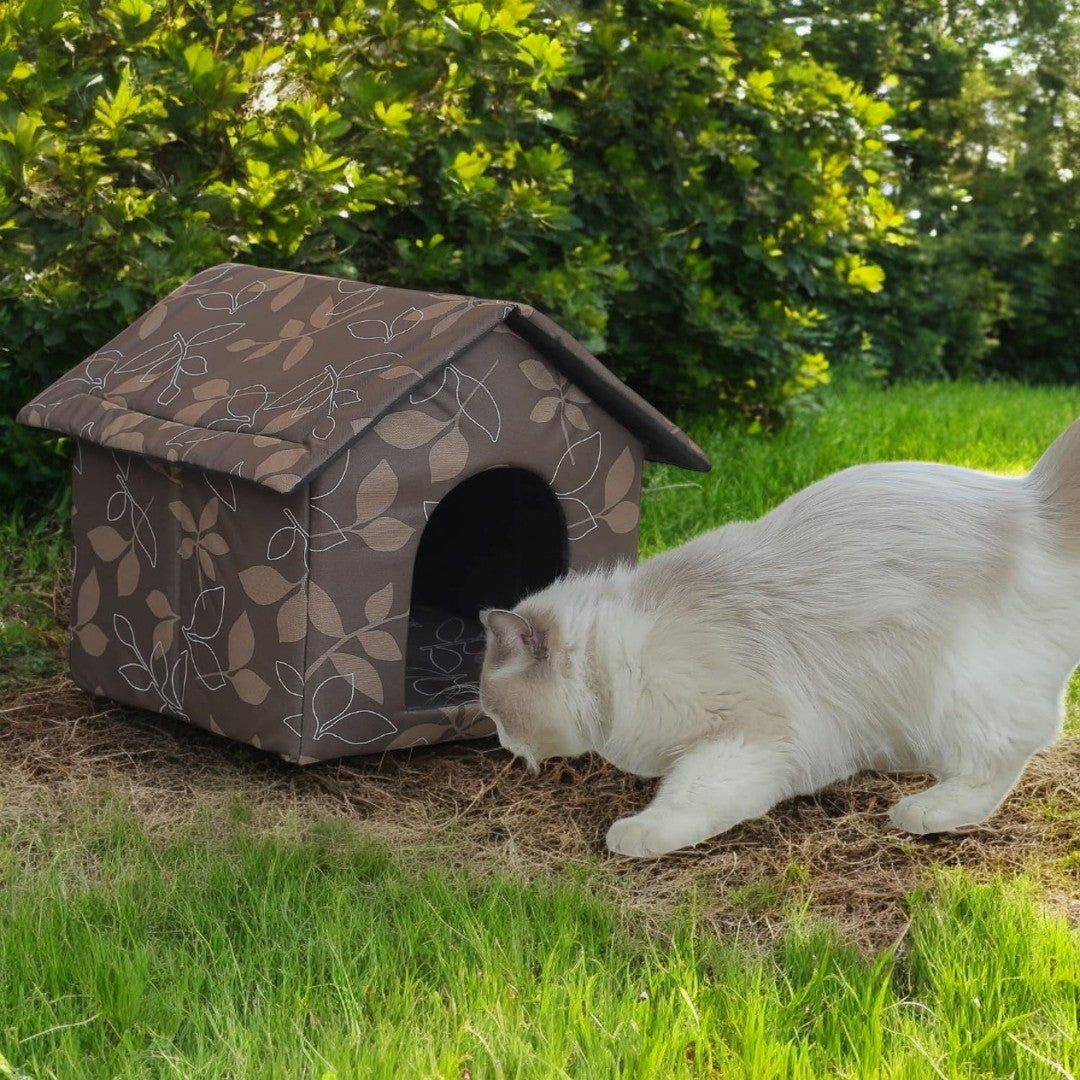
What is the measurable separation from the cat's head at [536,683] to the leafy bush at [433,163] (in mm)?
1925

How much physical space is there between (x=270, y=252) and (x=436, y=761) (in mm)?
1994

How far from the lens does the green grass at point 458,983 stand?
2266 millimetres

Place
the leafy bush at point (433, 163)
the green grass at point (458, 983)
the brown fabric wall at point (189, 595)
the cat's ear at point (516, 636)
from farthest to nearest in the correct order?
the leafy bush at point (433, 163)
the brown fabric wall at point (189, 595)
the cat's ear at point (516, 636)
the green grass at point (458, 983)

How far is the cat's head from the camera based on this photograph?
322 centimetres

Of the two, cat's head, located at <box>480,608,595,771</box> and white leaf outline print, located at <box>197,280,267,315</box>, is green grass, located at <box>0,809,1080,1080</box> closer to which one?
cat's head, located at <box>480,608,595,771</box>

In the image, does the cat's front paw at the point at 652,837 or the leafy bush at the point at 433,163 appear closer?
the cat's front paw at the point at 652,837

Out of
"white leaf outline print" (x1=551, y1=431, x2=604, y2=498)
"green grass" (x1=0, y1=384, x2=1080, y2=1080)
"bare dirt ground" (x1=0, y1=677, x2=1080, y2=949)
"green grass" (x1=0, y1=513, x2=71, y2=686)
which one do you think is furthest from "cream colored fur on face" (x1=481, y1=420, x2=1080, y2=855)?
"green grass" (x1=0, y1=513, x2=71, y2=686)

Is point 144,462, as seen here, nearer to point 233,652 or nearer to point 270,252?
point 233,652

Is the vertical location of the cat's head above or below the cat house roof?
below

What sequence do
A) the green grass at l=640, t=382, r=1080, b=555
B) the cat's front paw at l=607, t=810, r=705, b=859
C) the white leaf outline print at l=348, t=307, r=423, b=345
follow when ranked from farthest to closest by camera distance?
the green grass at l=640, t=382, r=1080, b=555
the white leaf outline print at l=348, t=307, r=423, b=345
the cat's front paw at l=607, t=810, r=705, b=859

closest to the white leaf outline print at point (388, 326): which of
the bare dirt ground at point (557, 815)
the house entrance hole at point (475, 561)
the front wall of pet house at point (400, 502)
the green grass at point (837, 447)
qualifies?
the front wall of pet house at point (400, 502)

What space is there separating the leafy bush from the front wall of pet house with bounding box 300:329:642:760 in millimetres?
1375

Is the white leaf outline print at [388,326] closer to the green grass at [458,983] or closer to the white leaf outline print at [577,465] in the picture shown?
the white leaf outline print at [577,465]

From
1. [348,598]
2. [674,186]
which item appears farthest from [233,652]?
[674,186]
